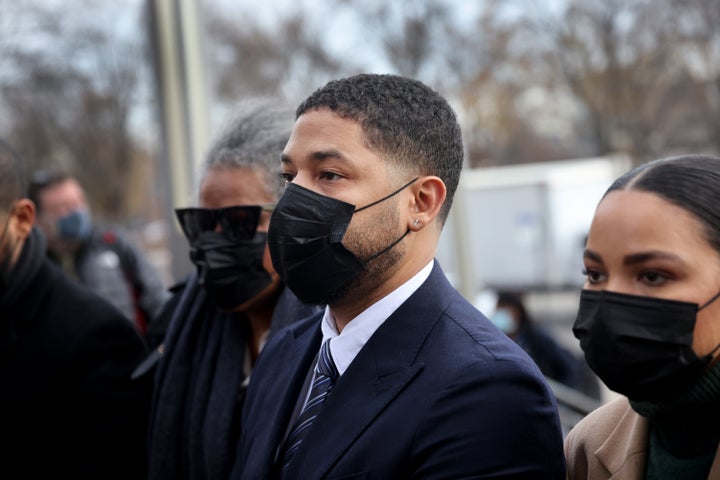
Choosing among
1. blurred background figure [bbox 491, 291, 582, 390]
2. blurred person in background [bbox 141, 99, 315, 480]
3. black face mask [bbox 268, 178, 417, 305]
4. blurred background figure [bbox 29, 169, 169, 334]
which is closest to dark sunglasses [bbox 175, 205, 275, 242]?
blurred person in background [bbox 141, 99, 315, 480]

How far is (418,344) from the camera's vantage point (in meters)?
1.63

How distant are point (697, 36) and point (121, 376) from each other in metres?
3.32

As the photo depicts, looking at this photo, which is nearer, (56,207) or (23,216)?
(23,216)

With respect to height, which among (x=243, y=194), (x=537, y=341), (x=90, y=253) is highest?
(x=243, y=194)

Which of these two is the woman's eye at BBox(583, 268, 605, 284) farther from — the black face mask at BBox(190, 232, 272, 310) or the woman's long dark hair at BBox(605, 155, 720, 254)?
the black face mask at BBox(190, 232, 272, 310)

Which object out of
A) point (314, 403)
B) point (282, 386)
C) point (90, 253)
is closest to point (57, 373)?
point (282, 386)

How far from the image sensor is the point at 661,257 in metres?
1.46

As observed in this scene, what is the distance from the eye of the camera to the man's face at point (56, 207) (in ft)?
16.2

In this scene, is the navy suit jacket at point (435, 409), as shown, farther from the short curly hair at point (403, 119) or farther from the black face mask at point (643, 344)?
the short curly hair at point (403, 119)

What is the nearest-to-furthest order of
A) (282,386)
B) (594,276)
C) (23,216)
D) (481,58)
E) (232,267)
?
1. (594,276)
2. (282,386)
3. (232,267)
4. (23,216)
5. (481,58)

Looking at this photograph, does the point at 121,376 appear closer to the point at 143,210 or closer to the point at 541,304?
the point at 143,210

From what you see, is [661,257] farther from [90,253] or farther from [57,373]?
[90,253]

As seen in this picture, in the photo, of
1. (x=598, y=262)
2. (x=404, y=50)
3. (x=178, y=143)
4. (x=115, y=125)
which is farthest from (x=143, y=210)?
(x=598, y=262)

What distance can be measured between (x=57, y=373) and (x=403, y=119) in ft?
4.89
